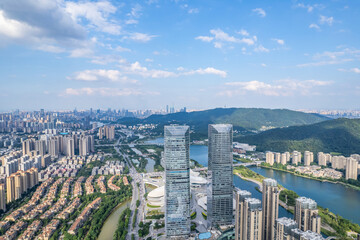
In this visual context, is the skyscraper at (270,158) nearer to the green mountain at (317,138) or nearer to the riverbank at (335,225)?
the green mountain at (317,138)

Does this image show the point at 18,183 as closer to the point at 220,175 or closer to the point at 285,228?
the point at 220,175

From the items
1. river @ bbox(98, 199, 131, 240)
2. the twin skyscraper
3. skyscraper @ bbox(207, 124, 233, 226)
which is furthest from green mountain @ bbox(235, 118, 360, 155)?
river @ bbox(98, 199, 131, 240)

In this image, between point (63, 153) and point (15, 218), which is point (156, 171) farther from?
point (63, 153)

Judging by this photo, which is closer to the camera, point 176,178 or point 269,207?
point 269,207

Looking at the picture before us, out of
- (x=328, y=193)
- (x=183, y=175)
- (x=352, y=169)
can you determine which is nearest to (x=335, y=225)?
(x=328, y=193)

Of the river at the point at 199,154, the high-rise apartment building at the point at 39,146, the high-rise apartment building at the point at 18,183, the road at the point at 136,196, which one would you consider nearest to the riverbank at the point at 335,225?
the road at the point at 136,196

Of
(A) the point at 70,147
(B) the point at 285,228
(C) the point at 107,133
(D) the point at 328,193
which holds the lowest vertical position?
(D) the point at 328,193
